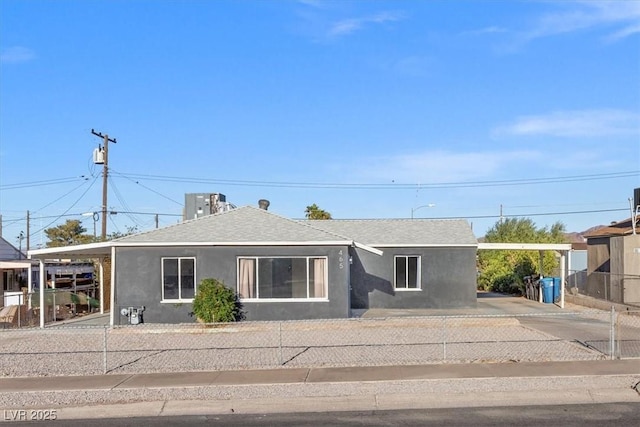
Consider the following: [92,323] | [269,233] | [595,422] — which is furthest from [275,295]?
[595,422]

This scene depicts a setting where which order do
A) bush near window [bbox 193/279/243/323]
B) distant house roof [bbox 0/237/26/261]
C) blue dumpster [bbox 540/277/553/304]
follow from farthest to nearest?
distant house roof [bbox 0/237/26/261], blue dumpster [bbox 540/277/553/304], bush near window [bbox 193/279/243/323]

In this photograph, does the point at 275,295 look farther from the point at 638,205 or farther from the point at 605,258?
the point at 638,205

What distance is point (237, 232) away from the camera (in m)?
23.1

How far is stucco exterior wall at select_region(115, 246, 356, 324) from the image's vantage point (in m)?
22.2

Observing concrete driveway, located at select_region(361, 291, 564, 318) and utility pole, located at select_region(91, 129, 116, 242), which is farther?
utility pole, located at select_region(91, 129, 116, 242)

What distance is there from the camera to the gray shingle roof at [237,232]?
2242 cm

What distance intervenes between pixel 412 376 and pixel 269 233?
37.8ft

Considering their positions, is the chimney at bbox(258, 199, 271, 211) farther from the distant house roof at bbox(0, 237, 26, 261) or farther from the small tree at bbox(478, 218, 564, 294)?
the distant house roof at bbox(0, 237, 26, 261)

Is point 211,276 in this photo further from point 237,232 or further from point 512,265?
point 512,265

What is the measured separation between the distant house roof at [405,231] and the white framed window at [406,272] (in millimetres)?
598

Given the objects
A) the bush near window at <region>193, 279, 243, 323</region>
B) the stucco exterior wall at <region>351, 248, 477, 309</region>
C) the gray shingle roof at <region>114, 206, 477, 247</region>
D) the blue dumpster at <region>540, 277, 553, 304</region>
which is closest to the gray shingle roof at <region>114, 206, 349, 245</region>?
the gray shingle roof at <region>114, 206, 477, 247</region>

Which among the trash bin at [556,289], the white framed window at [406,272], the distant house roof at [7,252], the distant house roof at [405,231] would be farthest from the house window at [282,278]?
the distant house roof at [7,252]

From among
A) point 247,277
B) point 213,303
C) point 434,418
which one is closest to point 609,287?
point 247,277

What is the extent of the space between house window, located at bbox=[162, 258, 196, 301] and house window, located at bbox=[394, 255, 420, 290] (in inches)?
328
